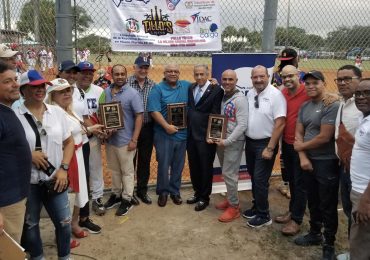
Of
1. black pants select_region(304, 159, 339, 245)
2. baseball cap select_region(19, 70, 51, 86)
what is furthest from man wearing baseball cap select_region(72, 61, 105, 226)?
black pants select_region(304, 159, 339, 245)

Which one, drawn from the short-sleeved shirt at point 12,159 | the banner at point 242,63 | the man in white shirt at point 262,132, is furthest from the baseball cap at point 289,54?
the short-sleeved shirt at point 12,159

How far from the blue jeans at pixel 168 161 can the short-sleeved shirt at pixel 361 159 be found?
2495 mm

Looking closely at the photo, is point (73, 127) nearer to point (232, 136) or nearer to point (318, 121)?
point (232, 136)

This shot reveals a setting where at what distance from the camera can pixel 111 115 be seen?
4422 millimetres

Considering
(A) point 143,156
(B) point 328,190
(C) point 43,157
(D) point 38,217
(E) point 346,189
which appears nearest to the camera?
(C) point 43,157

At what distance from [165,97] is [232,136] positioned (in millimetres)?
1041

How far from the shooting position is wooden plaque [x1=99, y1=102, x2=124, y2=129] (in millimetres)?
4375

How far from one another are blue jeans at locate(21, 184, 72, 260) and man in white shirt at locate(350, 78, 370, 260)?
2.51m

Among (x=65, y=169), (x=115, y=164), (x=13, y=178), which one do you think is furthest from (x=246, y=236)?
(x=13, y=178)

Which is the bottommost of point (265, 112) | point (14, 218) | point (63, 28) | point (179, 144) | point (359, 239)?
point (359, 239)

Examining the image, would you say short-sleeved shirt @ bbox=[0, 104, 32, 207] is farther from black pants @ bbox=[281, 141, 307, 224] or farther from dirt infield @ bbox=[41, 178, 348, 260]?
black pants @ bbox=[281, 141, 307, 224]

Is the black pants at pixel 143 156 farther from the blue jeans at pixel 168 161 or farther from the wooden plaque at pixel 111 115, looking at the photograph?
the wooden plaque at pixel 111 115

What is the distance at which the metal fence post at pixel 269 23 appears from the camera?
471cm

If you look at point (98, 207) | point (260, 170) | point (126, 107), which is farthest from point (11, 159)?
point (260, 170)
